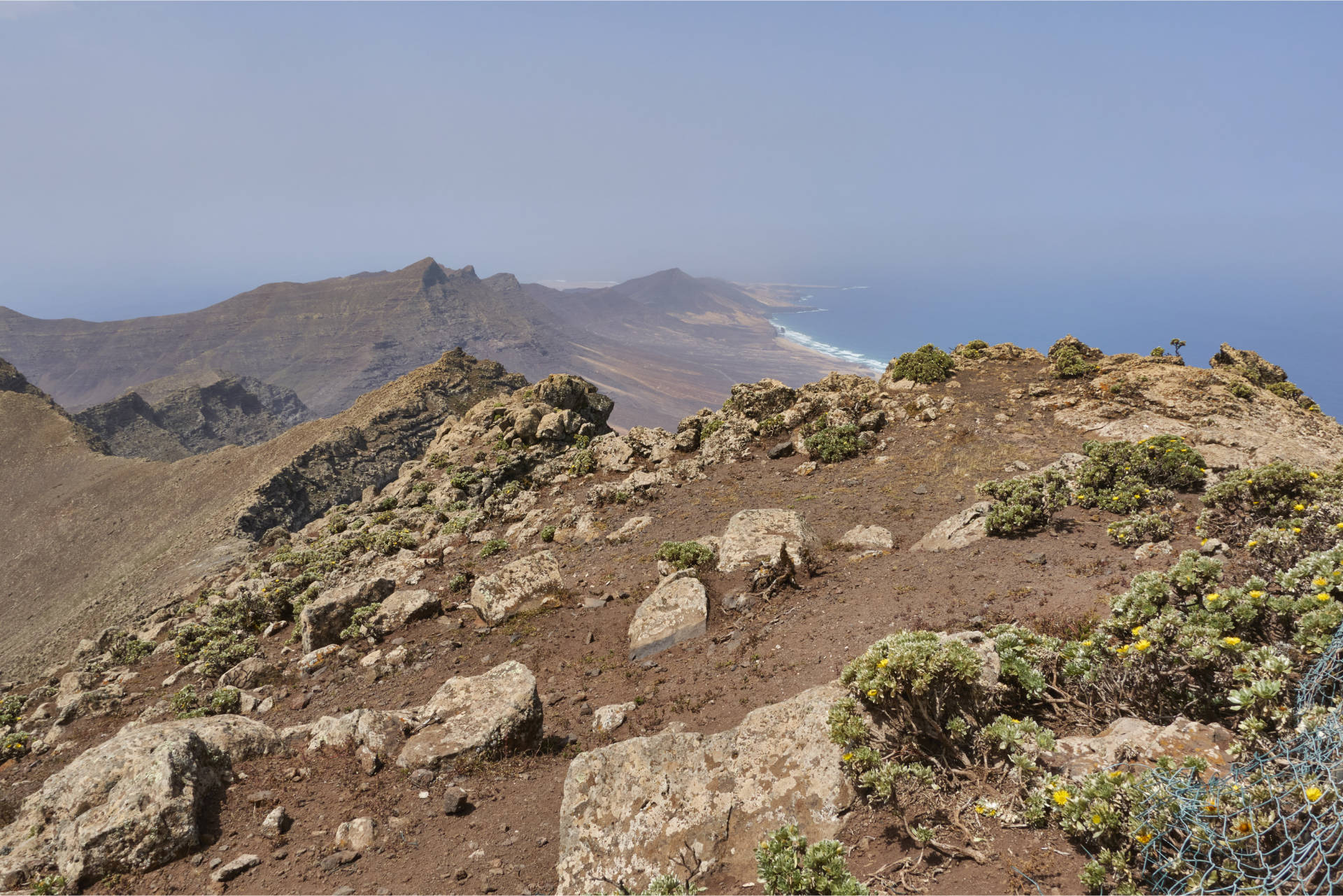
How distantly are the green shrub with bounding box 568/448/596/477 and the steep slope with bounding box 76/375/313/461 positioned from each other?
284ft

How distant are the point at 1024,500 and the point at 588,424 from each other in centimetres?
1770

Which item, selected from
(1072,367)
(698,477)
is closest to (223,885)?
(698,477)

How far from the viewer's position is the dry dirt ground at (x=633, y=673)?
16.6ft

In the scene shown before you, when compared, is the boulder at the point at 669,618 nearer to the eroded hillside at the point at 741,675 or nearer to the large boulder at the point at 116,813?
the eroded hillside at the point at 741,675

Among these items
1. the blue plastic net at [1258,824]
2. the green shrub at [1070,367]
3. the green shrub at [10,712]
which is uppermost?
the green shrub at [1070,367]

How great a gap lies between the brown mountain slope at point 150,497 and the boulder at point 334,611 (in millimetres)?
14982

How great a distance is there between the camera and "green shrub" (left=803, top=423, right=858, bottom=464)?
17203 mm

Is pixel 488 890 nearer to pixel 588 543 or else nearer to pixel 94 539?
pixel 588 543

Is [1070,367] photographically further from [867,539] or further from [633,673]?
[633,673]

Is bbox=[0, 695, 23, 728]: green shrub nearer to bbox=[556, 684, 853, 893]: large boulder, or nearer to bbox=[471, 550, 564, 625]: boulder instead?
bbox=[471, 550, 564, 625]: boulder

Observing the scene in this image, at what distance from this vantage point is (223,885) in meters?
5.11

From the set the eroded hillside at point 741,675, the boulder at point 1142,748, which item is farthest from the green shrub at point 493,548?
the boulder at point 1142,748

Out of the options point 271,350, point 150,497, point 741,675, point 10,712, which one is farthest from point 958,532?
A: point 271,350

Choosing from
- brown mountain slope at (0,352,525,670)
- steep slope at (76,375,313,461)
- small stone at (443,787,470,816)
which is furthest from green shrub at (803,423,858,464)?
steep slope at (76,375,313,461)
